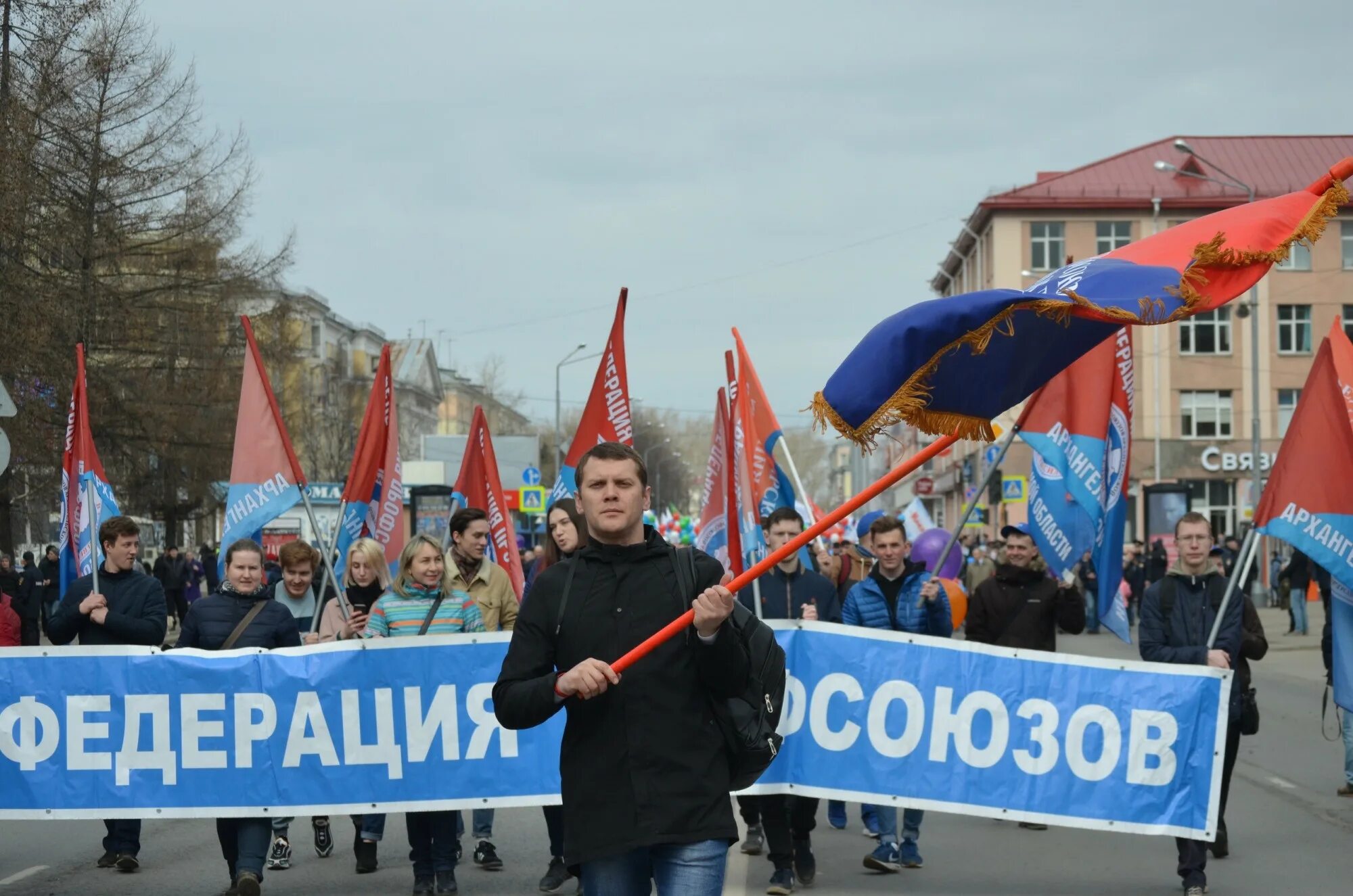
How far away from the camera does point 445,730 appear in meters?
8.56

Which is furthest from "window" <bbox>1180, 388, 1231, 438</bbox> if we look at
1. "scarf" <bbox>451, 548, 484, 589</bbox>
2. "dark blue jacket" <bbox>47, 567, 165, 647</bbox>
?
"dark blue jacket" <bbox>47, 567, 165, 647</bbox>

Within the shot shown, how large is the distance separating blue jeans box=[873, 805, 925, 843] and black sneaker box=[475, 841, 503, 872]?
6.78 ft

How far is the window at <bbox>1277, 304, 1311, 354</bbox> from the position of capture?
208ft

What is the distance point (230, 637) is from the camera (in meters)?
8.59

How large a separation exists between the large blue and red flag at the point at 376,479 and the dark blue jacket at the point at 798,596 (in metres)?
3.13

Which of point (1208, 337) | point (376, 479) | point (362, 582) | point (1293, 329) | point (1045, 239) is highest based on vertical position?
point (1045, 239)

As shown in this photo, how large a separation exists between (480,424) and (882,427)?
8970 mm

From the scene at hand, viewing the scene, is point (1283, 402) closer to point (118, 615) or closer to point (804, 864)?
point (804, 864)

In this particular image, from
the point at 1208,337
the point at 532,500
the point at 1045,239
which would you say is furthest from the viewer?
the point at 1045,239

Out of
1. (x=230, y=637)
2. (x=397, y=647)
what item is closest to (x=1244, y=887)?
(x=397, y=647)

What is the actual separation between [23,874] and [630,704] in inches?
238

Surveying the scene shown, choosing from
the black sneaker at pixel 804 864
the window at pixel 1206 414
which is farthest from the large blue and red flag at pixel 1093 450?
the window at pixel 1206 414

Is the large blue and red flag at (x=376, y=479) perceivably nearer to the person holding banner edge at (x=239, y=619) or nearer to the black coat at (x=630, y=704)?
the person holding banner edge at (x=239, y=619)

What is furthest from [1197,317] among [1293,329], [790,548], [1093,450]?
[790,548]
